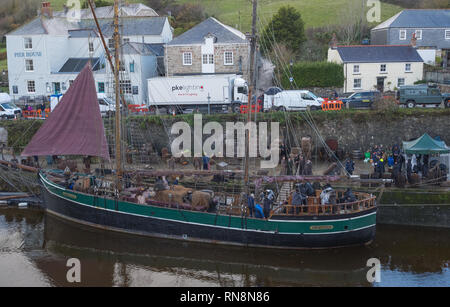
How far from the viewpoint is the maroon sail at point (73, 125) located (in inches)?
861

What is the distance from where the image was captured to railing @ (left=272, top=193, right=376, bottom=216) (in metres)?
18.7

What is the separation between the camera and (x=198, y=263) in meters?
18.8

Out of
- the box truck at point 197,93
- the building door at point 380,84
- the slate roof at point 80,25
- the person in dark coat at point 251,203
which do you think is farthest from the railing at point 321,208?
the slate roof at point 80,25

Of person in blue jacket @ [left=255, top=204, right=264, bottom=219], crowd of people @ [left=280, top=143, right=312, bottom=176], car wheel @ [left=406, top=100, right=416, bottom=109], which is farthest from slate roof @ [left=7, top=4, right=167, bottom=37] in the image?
person in blue jacket @ [left=255, top=204, right=264, bottom=219]

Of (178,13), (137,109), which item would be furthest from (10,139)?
(178,13)

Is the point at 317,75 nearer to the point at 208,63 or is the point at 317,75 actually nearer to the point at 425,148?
the point at 208,63

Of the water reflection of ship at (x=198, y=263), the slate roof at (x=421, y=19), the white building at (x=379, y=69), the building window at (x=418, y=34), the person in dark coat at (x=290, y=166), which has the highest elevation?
the slate roof at (x=421, y=19)

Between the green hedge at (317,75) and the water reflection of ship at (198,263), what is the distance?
21.1m

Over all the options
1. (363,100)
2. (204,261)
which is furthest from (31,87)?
(204,261)

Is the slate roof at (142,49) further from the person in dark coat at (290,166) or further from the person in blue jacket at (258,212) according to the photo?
the person in blue jacket at (258,212)

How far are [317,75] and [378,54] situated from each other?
16.9ft

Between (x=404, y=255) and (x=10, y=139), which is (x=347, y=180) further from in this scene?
(x=10, y=139)

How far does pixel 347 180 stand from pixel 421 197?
441cm

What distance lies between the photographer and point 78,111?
2206 cm
